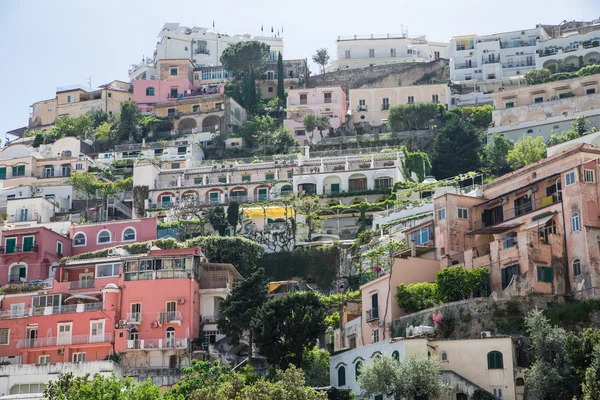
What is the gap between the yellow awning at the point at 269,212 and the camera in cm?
8050

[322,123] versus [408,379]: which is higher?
[322,123]

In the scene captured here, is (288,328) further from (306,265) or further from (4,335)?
(4,335)

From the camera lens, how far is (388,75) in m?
120

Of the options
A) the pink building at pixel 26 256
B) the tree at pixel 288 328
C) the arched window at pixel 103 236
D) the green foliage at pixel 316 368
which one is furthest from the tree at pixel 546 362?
the arched window at pixel 103 236

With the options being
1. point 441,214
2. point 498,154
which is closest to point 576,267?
point 441,214

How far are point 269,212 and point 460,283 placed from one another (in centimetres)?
2977

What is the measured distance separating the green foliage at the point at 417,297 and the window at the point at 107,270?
19.2 metres

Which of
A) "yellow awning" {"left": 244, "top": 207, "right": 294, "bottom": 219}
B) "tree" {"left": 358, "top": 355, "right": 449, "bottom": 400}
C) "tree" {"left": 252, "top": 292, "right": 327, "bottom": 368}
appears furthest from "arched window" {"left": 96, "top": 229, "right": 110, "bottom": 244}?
"tree" {"left": 358, "top": 355, "right": 449, "bottom": 400}

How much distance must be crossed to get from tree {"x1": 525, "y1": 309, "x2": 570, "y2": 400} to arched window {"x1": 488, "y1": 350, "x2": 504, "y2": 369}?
1.29 meters

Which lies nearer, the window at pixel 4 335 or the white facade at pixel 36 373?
the white facade at pixel 36 373

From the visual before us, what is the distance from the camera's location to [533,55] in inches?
4601

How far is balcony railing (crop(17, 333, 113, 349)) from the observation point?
6178cm

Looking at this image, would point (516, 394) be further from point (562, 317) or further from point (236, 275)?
point (236, 275)

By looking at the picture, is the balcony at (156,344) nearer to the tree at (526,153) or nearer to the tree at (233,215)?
the tree at (233,215)
